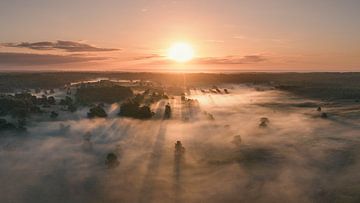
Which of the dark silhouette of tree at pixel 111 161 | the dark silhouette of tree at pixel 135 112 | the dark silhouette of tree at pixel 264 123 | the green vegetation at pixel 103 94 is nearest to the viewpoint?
the dark silhouette of tree at pixel 111 161

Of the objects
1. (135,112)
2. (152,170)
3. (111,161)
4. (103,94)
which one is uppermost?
(103,94)

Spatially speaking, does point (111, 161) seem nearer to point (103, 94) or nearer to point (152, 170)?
point (152, 170)

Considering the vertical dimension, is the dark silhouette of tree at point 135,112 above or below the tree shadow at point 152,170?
above

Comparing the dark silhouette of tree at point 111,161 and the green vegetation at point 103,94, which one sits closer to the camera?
the dark silhouette of tree at point 111,161

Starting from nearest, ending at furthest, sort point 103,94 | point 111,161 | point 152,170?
point 152,170
point 111,161
point 103,94

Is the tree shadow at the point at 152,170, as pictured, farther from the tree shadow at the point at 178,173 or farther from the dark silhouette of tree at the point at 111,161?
the dark silhouette of tree at the point at 111,161

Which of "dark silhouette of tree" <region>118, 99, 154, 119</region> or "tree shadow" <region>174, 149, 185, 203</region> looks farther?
"dark silhouette of tree" <region>118, 99, 154, 119</region>

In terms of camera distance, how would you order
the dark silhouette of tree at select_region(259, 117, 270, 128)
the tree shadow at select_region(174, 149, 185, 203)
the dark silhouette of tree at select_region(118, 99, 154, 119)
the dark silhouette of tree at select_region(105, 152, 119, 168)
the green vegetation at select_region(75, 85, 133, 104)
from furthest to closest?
the green vegetation at select_region(75, 85, 133, 104)
the dark silhouette of tree at select_region(118, 99, 154, 119)
the dark silhouette of tree at select_region(259, 117, 270, 128)
the dark silhouette of tree at select_region(105, 152, 119, 168)
the tree shadow at select_region(174, 149, 185, 203)

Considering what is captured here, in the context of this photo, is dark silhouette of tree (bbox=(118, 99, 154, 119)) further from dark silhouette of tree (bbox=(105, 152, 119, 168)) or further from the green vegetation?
dark silhouette of tree (bbox=(105, 152, 119, 168))

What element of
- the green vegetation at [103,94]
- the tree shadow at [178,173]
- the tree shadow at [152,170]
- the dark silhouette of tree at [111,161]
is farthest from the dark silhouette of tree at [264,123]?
the green vegetation at [103,94]

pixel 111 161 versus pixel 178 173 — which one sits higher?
pixel 111 161

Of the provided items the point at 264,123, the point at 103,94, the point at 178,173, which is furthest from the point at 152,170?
the point at 103,94

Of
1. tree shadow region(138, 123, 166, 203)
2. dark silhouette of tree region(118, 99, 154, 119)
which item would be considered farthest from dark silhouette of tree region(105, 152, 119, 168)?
dark silhouette of tree region(118, 99, 154, 119)

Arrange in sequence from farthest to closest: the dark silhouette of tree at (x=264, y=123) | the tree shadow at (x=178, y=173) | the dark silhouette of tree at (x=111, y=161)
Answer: the dark silhouette of tree at (x=264, y=123) → the dark silhouette of tree at (x=111, y=161) → the tree shadow at (x=178, y=173)
